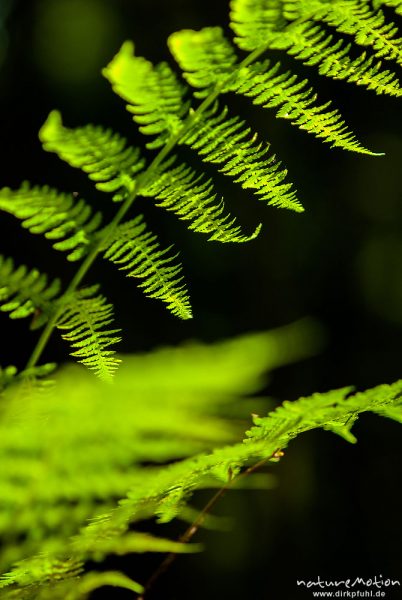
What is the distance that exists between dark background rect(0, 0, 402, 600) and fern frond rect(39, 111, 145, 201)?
2.88 metres

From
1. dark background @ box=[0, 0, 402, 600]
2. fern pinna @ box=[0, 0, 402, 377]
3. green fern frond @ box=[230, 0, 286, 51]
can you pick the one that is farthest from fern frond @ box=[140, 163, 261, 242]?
dark background @ box=[0, 0, 402, 600]

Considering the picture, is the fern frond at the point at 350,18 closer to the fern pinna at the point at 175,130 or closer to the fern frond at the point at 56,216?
the fern pinna at the point at 175,130

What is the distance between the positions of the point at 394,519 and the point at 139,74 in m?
3.24

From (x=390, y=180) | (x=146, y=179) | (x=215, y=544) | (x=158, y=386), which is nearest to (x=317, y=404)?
(x=158, y=386)

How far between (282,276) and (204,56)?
2975 mm

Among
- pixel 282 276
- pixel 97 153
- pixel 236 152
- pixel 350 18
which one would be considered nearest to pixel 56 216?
pixel 97 153

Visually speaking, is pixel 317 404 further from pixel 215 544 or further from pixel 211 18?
pixel 211 18

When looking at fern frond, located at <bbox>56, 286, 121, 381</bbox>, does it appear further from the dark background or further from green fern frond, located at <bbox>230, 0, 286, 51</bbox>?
the dark background

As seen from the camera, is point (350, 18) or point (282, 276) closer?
point (350, 18)

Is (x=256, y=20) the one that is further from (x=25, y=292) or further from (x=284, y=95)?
(x=25, y=292)

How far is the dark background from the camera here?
Result: 318 centimetres

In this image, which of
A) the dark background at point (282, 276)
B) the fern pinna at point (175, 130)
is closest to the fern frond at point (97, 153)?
the fern pinna at point (175, 130)

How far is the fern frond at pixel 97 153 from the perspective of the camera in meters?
0.44

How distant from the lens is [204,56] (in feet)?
1.56
